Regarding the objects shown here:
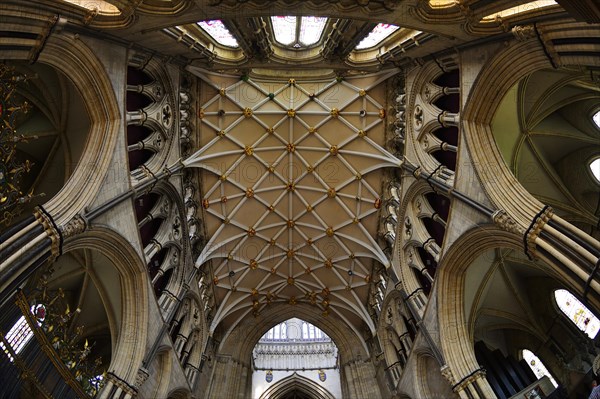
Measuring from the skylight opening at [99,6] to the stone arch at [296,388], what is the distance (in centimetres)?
2083

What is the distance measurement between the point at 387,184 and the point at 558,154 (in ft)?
19.1

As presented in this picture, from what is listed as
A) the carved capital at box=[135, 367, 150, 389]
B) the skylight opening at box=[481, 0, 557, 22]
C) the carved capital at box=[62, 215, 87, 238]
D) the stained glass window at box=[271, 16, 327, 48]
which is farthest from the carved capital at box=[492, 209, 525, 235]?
the carved capital at box=[135, 367, 150, 389]

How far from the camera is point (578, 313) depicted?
13.3 m

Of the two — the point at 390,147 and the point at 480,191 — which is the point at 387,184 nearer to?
the point at 390,147

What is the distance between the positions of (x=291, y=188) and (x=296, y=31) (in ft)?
20.2

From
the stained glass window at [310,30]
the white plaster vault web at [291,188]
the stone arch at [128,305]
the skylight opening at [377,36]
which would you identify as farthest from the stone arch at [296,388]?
the skylight opening at [377,36]

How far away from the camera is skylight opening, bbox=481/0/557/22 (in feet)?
25.6

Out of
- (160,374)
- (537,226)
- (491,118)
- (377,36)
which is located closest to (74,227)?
(160,374)

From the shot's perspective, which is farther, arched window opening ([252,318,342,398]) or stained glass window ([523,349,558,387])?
arched window opening ([252,318,342,398])

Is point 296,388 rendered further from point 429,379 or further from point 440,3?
point 440,3

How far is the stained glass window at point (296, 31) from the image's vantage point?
49.5 feet

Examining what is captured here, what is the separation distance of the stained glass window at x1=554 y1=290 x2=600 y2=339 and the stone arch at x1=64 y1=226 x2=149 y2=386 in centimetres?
1323

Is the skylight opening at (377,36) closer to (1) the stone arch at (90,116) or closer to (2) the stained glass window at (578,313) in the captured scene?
(1) the stone arch at (90,116)

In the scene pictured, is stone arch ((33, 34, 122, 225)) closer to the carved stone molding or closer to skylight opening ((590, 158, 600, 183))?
the carved stone molding
